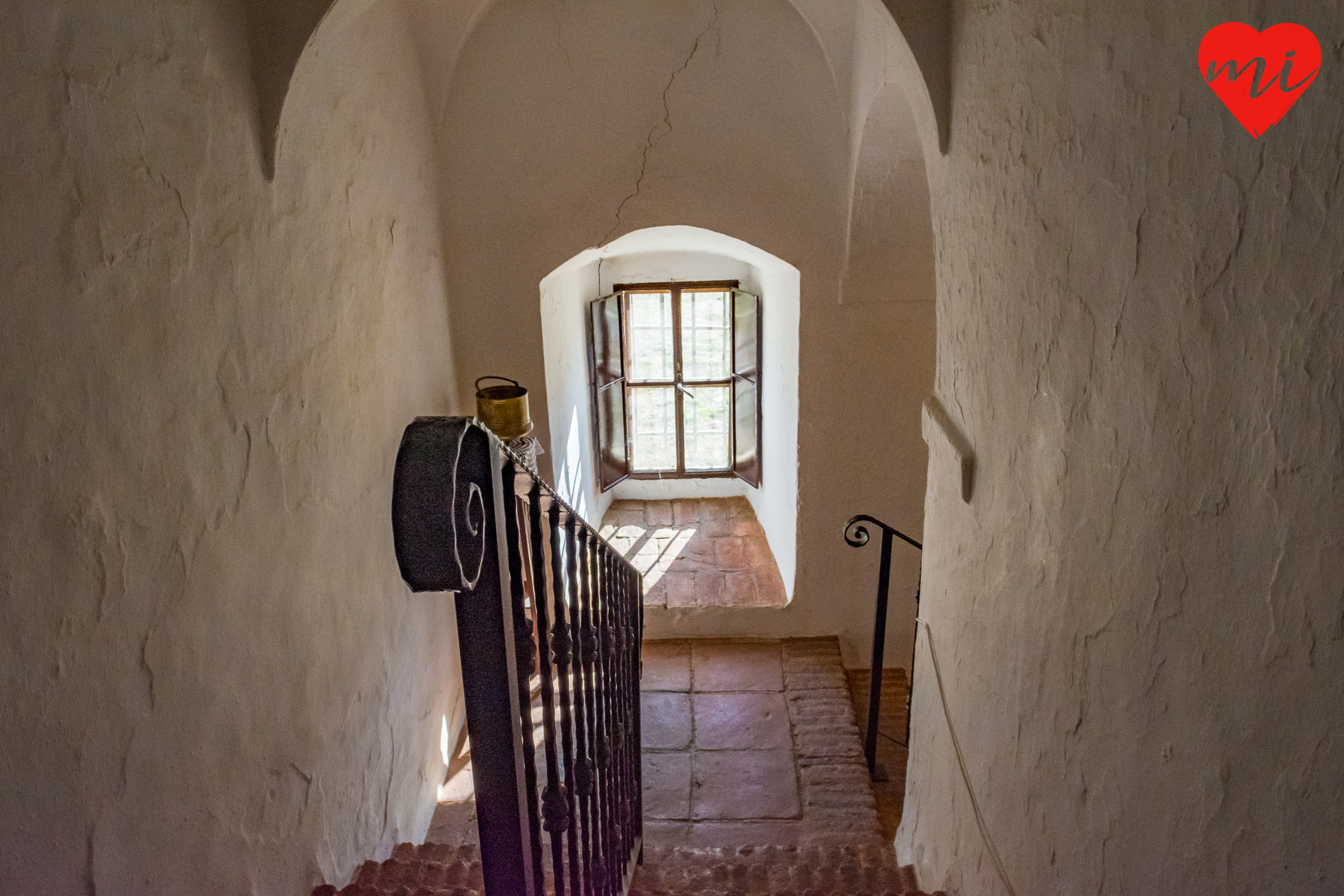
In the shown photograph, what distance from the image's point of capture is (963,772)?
8.20ft

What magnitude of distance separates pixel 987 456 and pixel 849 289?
98.2 inches

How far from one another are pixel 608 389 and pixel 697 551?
50.1 inches

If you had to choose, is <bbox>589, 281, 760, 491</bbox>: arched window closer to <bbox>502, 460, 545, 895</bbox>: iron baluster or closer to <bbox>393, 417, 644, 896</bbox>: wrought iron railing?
<bbox>393, 417, 644, 896</bbox>: wrought iron railing

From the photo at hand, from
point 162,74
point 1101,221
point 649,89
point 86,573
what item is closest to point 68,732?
point 86,573

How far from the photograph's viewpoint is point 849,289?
4633mm

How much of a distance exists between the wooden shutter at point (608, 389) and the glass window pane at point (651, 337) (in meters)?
0.18

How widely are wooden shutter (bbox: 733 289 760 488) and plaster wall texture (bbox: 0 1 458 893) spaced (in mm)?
3039

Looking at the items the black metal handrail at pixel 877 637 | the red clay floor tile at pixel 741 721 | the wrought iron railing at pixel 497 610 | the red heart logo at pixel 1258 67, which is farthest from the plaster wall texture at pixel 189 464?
the black metal handrail at pixel 877 637

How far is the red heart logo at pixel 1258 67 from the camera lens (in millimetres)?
963

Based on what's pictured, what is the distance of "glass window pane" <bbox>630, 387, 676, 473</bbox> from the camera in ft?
22.0

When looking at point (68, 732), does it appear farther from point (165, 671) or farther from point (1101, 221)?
point (1101, 221)

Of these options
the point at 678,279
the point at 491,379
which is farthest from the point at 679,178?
the point at 678,279

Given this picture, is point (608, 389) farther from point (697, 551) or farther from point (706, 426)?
point (697, 551)

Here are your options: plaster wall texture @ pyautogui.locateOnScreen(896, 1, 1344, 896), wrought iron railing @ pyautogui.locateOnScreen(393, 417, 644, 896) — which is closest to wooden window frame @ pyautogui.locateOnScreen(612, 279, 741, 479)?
plaster wall texture @ pyautogui.locateOnScreen(896, 1, 1344, 896)
